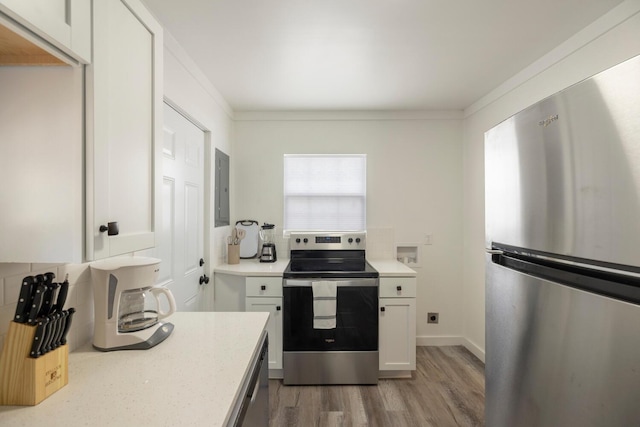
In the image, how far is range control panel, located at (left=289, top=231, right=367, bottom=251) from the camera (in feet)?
9.34

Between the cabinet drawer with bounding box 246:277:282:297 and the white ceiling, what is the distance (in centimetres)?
162

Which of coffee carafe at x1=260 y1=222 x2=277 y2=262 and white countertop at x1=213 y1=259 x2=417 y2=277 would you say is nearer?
white countertop at x1=213 y1=259 x2=417 y2=277

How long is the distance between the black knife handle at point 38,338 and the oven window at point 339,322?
5.59 feet

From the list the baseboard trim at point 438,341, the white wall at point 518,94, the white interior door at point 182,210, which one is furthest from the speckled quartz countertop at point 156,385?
the baseboard trim at point 438,341

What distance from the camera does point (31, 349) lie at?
29.7 inches

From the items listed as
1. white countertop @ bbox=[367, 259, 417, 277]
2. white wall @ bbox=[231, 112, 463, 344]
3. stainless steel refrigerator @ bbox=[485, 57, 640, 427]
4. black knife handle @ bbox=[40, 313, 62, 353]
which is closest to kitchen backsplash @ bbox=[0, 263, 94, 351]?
black knife handle @ bbox=[40, 313, 62, 353]

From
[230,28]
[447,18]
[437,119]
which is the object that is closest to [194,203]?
[230,28]

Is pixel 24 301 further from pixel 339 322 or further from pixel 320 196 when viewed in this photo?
pixel 320 196

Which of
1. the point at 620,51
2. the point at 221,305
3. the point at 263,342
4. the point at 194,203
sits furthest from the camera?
the point at 221,305

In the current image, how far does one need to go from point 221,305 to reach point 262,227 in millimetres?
811

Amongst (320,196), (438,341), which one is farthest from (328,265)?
(438,341)

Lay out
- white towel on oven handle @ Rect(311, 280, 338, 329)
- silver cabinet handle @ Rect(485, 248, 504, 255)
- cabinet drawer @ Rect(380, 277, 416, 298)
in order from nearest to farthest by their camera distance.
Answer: silver cabinet handle @ Rect(485, 248, 504, 255)
white towel on oven handle @ Rect(311, 280, 338, 329)
cabinet drawer @ Rect(380, 277, 416, 298)

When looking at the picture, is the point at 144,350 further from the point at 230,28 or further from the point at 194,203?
the point at 230,28

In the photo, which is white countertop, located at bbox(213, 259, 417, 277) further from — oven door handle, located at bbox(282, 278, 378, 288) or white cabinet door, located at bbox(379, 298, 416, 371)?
white cabinet door, located at bbox(379, 298, 416, 371)
